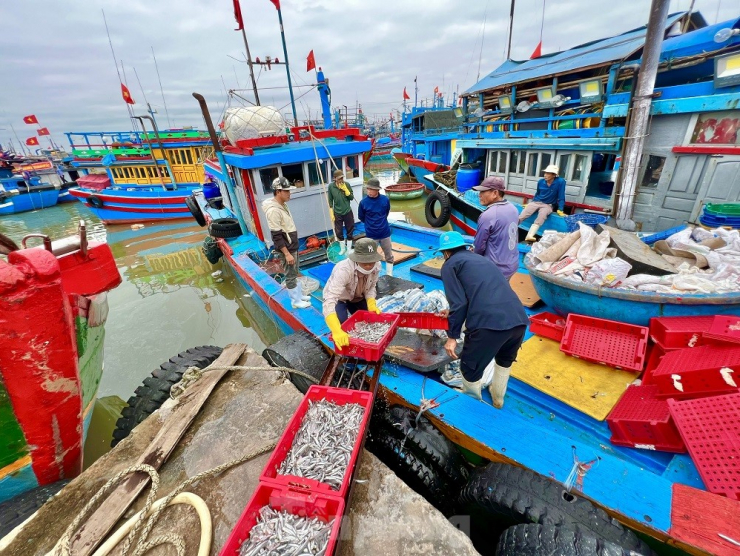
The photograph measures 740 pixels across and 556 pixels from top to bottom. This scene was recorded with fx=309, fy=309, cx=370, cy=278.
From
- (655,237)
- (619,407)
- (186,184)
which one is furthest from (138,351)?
(186,184)

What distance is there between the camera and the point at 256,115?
7746 mm

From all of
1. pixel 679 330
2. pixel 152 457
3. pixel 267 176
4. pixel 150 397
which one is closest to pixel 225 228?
pixel 267 176

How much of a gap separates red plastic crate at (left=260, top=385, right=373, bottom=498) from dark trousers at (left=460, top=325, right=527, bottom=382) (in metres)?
0.96

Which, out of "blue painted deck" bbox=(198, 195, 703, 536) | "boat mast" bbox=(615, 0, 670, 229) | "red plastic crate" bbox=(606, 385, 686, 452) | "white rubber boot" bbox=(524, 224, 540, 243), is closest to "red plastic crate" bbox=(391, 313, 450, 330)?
"blue painted deck" bbox=(198, 195, 703, 536)

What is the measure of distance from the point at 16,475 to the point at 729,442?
16.9ft

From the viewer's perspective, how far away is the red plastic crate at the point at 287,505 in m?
1.64

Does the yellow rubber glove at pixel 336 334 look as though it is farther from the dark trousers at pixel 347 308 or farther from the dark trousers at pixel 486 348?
the dark trousers at pixel 486 348

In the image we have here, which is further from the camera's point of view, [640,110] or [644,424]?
[640,110]

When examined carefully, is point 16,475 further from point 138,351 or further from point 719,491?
point 719,491

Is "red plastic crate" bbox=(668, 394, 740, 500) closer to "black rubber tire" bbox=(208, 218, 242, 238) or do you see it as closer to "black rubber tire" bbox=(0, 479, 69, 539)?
"black rubber tire" bbox=(0, 479, 69, 539)

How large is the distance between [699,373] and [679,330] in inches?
26.7

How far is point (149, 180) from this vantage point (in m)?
18.0

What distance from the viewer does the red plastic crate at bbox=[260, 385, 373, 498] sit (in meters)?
1.80

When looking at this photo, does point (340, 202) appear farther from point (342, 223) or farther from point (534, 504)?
point (534, 504)
